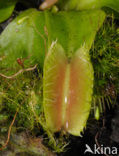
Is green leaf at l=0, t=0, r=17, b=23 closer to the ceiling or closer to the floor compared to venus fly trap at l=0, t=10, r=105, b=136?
closer to the ceiling

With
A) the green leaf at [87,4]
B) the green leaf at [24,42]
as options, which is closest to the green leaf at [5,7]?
the green leaf at [24,42]

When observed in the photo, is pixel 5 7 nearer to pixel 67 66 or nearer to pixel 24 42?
pixel 24 42

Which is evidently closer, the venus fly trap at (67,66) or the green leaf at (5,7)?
the venus fly trap at (67,66)

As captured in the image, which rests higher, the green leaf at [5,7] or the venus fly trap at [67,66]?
the green leaf at [5,7]

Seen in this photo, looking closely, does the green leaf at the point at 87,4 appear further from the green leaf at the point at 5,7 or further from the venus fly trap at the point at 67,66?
the green leaf at the point at 5,7

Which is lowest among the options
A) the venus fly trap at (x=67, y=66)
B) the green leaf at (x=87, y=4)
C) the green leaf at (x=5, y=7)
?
the venus fly trap at (x=67, y=66)

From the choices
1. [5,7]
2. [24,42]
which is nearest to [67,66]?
[24,42]

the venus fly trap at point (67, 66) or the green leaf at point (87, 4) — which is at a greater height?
the green leaf at point (87, 4)

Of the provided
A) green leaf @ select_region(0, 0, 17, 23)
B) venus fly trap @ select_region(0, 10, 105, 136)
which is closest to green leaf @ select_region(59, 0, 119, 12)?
venus fly trap @ select_region(0, 10, 105, 136)

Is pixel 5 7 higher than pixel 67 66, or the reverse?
pixel 5 7

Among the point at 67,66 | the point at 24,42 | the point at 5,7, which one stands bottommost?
the point at 67,66

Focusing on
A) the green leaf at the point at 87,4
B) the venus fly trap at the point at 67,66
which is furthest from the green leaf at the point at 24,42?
the green leaf at the point at 87,4

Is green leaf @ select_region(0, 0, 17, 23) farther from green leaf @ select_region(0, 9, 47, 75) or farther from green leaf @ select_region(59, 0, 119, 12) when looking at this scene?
green leaf @ select_region(59, 0, 119, 12)
